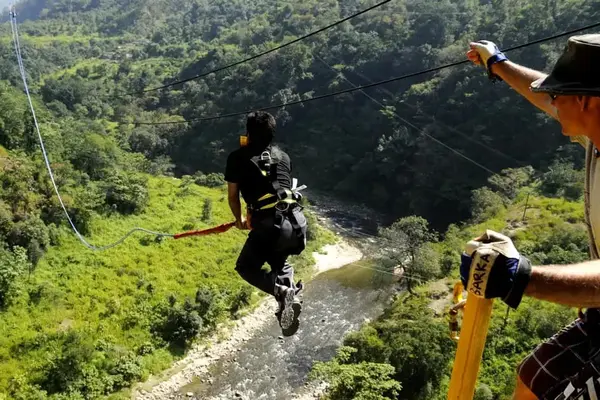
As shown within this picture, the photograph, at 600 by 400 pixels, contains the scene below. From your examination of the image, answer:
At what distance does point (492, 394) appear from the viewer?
10.8m

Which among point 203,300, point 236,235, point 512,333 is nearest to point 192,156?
point 236,235

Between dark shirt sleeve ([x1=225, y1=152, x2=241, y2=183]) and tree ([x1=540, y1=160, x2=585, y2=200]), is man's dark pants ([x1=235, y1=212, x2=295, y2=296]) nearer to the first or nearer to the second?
dark shirt sleeve ([x1=225, y1=152, x2=241, y2=183])

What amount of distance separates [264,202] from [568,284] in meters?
2.65

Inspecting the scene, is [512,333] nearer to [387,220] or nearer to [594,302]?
[594,302]

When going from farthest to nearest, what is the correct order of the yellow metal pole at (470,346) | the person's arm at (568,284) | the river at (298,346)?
the river at (298,346)
the yellow metal pole at (470,346)
the person's arm at (568,284)

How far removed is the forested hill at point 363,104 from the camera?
2930cm

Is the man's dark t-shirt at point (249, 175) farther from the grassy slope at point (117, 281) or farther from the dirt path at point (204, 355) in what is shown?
the grassy slope at point (117, 281)

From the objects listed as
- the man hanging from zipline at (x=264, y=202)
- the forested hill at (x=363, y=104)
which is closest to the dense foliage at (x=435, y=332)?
the man hanging from zipline at (x=264, y=202)

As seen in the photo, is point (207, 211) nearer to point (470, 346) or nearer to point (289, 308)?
point (289, 308)

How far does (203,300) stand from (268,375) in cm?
357

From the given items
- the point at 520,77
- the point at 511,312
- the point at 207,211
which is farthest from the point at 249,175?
the point at 207,211

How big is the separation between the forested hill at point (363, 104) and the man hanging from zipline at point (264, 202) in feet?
69.4

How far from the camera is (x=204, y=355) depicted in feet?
49.5

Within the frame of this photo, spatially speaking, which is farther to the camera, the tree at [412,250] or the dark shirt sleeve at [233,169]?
the tree at [412,250]
